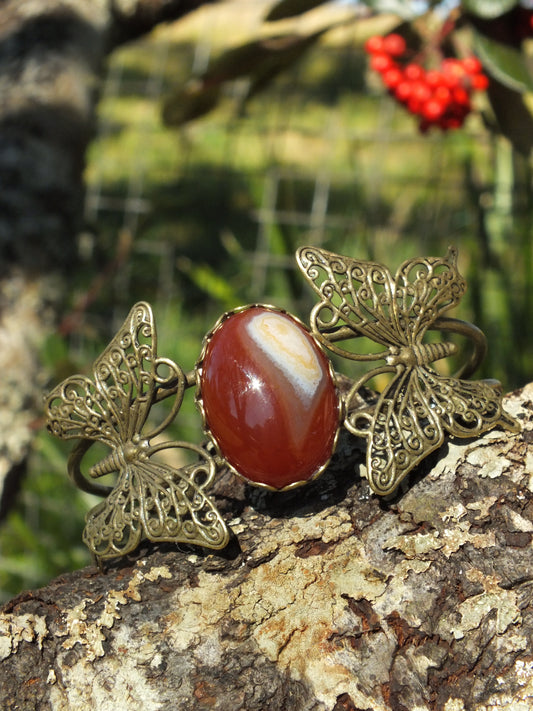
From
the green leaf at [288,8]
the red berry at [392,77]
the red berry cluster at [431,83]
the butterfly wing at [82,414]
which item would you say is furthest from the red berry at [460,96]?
the butterfly wing at [82,414]

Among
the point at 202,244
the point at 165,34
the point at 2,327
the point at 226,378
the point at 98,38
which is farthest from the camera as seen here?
the point at 165,34

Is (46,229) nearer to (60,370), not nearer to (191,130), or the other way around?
(60,370)

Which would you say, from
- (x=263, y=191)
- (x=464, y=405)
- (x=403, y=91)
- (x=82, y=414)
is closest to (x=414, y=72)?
(x=403, y=91)

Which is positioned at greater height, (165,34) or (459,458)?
→ (165,34)

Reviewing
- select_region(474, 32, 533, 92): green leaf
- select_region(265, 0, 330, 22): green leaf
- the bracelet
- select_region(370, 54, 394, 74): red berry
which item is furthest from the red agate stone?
select_region(265, 0, 330, 22): green leaf

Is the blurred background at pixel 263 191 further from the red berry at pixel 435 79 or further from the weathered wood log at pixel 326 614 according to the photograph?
the weathered wood log at pixel 326 614

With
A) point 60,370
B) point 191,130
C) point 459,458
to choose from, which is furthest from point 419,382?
point 191,130

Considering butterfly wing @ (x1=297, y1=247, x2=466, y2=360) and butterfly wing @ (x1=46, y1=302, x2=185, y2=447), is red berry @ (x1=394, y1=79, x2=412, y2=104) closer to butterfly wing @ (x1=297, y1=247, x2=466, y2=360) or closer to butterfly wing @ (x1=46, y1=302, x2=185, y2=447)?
butterfly wing @ (x1=297, y1=247, x2=466, y2=360)
